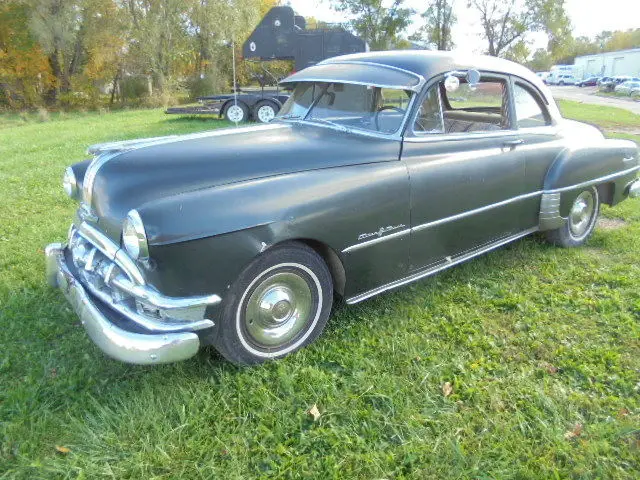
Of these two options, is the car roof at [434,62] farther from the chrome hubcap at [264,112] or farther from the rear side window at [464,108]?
the chrome hubcap at [264,112]

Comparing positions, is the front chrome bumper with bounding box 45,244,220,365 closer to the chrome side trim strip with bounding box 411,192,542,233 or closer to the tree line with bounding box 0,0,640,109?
the chrome side trim strip with bounding box 411,192,542,233

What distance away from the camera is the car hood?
8.11 ft

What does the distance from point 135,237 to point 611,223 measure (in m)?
4.75

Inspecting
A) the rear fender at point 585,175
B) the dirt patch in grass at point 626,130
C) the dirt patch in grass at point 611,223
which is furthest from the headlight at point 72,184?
the dirt patch in grass at point 626,130

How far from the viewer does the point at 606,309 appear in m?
3.29

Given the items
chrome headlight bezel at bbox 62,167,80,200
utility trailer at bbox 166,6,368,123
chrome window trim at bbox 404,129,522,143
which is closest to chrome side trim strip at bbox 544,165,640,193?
chrome window trim at bbox 404,129,522,143

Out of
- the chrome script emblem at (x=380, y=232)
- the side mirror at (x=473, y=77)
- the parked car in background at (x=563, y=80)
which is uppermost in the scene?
the parked car in background at (x=563, y=80)

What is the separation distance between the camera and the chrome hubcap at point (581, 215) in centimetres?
430

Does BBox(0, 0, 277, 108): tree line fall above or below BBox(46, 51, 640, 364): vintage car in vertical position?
above

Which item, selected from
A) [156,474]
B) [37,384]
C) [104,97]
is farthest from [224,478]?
[104,97]

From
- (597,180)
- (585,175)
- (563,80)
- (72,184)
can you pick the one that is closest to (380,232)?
(72,184)

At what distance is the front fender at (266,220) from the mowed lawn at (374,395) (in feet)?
1.82

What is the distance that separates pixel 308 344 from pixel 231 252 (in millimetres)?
844

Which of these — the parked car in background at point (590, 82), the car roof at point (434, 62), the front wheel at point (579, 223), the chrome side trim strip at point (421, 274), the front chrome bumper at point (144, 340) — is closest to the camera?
the front chrome bumper at point (144, 340)
